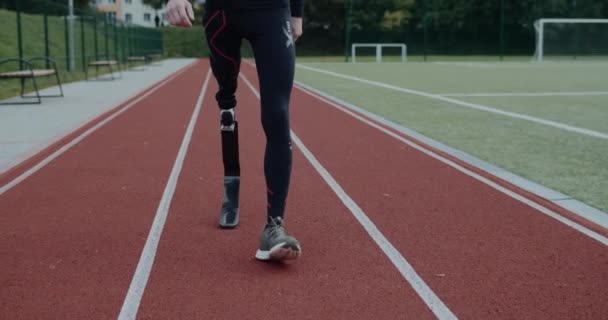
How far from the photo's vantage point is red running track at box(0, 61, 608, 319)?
9.60 feet

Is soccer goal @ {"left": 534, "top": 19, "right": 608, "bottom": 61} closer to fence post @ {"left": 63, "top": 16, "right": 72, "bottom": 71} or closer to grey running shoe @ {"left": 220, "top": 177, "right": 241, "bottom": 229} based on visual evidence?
fence post @ {"left": 63, "top": 16, "right": 72, "bottom": 71}

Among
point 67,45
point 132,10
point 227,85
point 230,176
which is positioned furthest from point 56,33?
point 132,10

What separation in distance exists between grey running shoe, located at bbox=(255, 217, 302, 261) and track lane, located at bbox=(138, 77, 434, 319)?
0.06 m

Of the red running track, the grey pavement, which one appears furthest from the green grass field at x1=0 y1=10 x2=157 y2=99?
the red running track

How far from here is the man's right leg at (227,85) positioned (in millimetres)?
3607

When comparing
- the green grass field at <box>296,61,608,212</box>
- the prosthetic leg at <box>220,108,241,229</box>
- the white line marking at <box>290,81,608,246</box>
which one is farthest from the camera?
the green grass field at <box>296,61,608,212</box>

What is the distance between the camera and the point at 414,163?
632 centimetres

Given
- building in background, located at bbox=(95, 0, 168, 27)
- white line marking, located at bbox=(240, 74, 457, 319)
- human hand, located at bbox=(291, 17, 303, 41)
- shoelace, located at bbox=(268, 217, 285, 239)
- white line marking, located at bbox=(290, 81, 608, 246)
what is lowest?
white line marking, located at bbox=(240, 74, 457, 319)

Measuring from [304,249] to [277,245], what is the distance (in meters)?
0.40

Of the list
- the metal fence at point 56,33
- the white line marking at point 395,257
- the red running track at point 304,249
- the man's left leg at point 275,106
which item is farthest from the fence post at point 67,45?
the man's left leg at point 275,106

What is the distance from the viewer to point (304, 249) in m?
3.74

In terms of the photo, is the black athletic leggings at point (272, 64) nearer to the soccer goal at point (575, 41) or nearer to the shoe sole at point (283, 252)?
the shoe sole at point (283, 252)

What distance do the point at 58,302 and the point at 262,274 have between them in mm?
896

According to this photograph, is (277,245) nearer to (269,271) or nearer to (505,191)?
(269,271)
